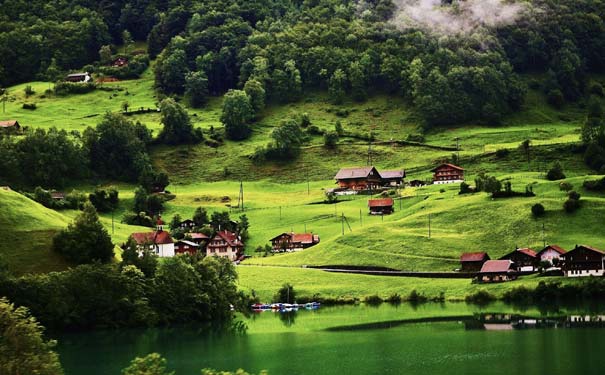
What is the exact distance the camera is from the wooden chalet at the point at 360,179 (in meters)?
185

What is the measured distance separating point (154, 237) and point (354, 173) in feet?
149

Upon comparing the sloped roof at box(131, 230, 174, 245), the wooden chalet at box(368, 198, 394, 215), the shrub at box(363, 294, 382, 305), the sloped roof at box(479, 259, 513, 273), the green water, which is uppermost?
the wooden chalet at box(368, 198, 394, 215)

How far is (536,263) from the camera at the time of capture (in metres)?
129


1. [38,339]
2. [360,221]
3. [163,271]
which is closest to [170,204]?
[360,221]

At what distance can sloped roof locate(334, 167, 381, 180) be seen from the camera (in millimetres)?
185750

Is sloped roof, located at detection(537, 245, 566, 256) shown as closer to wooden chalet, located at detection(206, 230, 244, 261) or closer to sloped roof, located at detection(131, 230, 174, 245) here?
wooden chalet, located at detection(206, 230, 244, 261)

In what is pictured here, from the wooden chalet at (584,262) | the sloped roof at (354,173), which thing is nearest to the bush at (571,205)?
the wooden chalet at (584,262)

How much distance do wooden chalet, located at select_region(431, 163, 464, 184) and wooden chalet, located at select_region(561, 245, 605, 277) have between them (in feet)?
177

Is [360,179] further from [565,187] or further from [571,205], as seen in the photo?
[571,205]

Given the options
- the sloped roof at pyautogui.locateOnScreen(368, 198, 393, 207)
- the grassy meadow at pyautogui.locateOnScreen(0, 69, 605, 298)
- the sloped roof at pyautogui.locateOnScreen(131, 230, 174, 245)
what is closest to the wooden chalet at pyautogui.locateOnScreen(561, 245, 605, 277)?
the grassy meadow at pyautogui.locateOnScreen(0, 69, 605, 298)

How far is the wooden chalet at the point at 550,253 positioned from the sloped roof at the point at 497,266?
378 centimetres

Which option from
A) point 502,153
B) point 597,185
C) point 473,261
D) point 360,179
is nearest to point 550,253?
point 473,261

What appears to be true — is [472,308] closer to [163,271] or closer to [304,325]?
[304,325]

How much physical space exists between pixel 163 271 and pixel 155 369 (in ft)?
223
